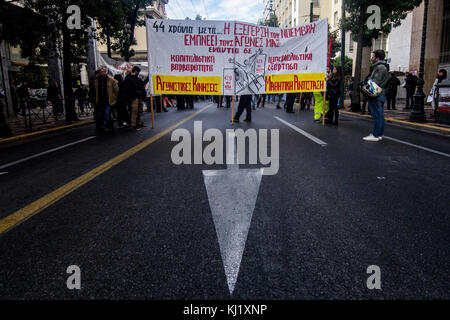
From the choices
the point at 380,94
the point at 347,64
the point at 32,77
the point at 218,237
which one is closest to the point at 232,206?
the point at 218,237

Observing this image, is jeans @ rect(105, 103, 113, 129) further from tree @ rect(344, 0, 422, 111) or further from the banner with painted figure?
tree @ rect(344, 0, 422, 111)

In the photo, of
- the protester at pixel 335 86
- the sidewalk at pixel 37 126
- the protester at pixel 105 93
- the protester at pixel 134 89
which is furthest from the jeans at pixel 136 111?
Answer: the protester at pixel 335 86

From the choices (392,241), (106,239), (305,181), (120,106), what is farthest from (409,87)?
(106,239)

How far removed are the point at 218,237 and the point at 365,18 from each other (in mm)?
16826

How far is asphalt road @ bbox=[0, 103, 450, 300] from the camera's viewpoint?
77.5 inches

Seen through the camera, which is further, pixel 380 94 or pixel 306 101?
pixel 306 101

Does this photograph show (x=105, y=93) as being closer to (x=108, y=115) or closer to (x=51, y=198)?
(x=108, y=115)

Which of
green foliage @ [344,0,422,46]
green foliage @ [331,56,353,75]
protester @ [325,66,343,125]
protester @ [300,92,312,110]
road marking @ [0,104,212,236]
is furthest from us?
green foliage @ [331,56,353,75]

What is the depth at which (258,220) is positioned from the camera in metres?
2.94

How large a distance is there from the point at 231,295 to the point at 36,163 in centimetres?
503

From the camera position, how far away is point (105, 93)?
32.8ft

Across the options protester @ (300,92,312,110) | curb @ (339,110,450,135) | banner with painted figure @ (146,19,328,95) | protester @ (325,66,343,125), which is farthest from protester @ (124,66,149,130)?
protester @ (300,92,312,110)

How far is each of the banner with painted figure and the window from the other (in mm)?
14085
